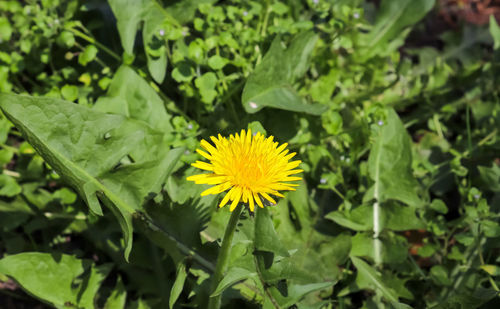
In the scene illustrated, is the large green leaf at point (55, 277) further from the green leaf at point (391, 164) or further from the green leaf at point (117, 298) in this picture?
the green leaf at point (391, 164)

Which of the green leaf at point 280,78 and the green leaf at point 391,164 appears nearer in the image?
the green leaf at point 280,78

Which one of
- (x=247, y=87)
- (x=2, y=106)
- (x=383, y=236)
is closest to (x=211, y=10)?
(x=247, y=87)

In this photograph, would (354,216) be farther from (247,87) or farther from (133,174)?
Answer: (133,174)

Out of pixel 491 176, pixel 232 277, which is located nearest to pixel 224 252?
pixel 232 277

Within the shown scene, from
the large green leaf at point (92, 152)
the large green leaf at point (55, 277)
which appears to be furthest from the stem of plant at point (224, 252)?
the large green leaf at point (55, 277)

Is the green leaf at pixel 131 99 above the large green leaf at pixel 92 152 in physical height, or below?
above

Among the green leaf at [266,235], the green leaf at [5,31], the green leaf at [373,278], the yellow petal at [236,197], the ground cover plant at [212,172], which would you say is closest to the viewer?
the yellow petal at [236,197]
